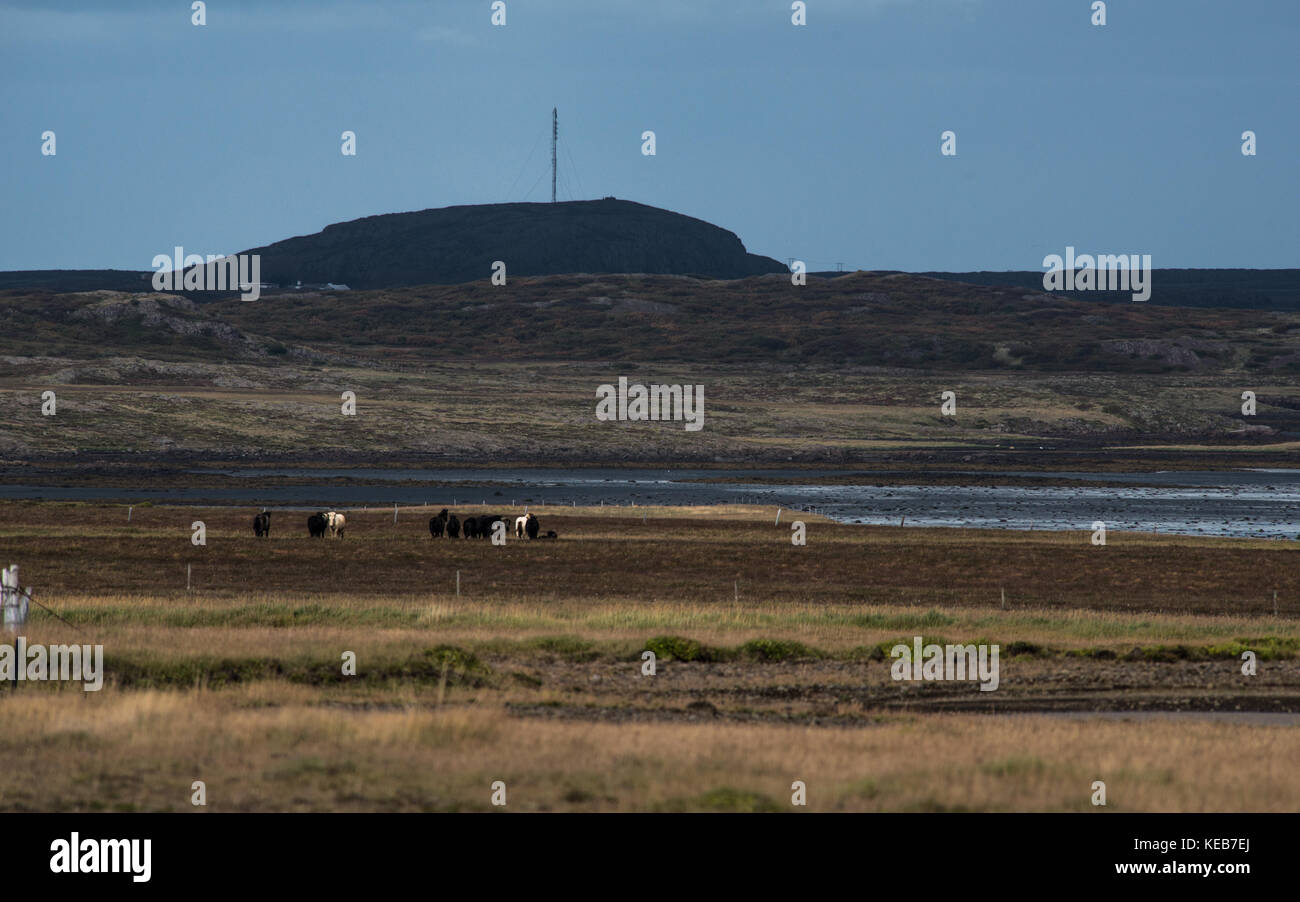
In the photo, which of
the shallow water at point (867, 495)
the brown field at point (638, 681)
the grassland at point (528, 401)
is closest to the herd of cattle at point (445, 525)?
the brown field at point (638, 681)

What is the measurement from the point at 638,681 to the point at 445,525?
31.8 meters

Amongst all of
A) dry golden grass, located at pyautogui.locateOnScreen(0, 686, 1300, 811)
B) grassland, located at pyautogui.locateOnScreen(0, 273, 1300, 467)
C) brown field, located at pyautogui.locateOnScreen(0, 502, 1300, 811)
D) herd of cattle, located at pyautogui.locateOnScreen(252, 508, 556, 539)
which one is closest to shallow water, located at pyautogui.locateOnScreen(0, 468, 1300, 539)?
grassland, located at pyautogui.locateOnScreen(0, 273, 1300, 467)

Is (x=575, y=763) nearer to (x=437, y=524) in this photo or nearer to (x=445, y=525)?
(x=437, y=524)

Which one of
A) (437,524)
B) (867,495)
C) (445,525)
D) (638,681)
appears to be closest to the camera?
(638,681)

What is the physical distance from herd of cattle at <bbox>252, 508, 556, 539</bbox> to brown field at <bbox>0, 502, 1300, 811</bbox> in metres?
2.30

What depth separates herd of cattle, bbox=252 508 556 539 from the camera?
51.3 meters

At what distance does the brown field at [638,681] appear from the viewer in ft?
44.6

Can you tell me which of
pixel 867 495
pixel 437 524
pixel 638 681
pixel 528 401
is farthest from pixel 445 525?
pixel 528 401

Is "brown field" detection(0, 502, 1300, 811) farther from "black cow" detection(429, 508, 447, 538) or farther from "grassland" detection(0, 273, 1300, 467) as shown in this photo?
"grassland" detection(0, 273, 1300, 467)

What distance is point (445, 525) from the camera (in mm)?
54344

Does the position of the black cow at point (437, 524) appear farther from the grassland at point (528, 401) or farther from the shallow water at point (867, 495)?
the grassland at point (528, 401)

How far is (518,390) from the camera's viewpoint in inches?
5837

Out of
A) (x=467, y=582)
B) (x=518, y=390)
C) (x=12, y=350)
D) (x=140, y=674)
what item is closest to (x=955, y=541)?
(x=467, y=582)
